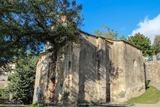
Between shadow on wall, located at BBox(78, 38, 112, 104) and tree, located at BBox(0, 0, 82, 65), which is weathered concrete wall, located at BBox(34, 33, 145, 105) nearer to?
shadow on wall, located at BBox(78, 38, 112, 104)

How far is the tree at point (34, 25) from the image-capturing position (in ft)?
52.7

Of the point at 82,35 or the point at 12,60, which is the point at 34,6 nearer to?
the point at 12,60

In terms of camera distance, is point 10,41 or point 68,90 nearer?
point 10,41

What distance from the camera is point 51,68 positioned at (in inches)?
927

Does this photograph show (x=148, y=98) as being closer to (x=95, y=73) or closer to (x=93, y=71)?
(x=95, y=73)

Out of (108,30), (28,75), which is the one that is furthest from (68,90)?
(108,30)

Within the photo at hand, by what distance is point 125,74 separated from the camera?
2511 centimetres

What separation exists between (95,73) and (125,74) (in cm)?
433

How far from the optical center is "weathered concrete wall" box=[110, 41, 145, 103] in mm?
24422

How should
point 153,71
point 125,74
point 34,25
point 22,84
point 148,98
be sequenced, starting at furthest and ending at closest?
point 153,71 < point 22,84 < point 125,74 < point 148,98 < point 34,25

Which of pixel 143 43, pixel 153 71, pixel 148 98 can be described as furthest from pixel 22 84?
pixel 143 43

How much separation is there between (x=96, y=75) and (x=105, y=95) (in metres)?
2.43

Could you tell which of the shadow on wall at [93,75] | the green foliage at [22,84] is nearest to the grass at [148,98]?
the shadow on wall at [93,75]

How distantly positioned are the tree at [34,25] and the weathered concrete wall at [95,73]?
3507 millimetres
